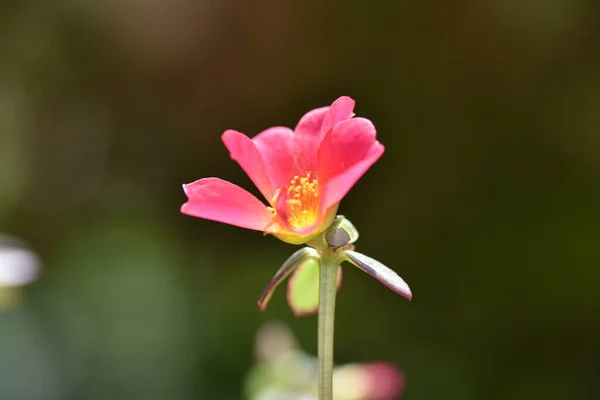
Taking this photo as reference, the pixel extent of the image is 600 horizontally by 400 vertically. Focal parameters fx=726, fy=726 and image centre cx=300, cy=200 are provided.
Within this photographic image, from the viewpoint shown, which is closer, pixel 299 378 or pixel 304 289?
Answer: pixel 304 289

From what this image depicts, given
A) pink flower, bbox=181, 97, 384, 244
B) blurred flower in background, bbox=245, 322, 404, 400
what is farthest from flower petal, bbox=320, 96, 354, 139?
blurred flower in background, bbox=245, 322, 404, 400

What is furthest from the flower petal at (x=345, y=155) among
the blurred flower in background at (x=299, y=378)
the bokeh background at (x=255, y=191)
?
the bokeh background at (x=255, y=191)

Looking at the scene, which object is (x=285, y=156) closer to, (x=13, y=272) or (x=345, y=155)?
(x=345, y=155)

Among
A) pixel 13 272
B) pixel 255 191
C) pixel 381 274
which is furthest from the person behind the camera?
pixel 255 191

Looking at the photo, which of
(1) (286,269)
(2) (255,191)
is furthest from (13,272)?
(2) (255,191)

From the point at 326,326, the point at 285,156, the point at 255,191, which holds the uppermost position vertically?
the point at 255,191

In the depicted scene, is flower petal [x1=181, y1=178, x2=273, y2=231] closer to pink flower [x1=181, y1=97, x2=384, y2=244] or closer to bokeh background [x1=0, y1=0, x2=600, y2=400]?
pink flower [x1=181, y1=97, x2=384, y2=244]

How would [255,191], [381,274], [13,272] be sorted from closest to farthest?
[381,274], [13,272], [255,191]
